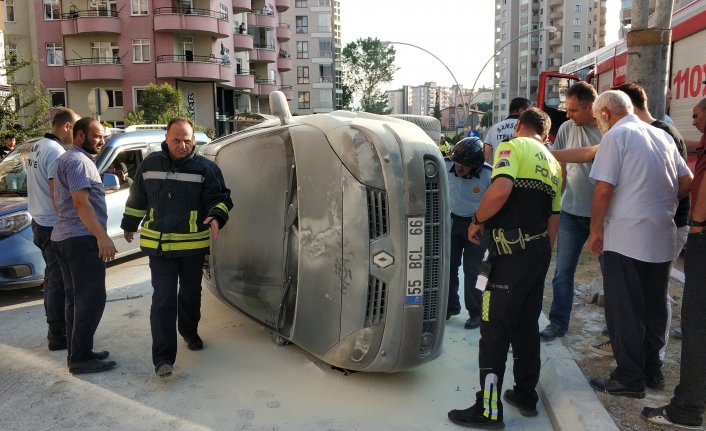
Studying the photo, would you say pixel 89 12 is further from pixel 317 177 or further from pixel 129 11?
pixel 317 177

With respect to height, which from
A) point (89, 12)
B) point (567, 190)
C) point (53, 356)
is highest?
point (89, 12)

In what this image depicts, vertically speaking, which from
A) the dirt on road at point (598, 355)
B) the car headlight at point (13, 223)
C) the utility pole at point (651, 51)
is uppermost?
the utility pole at point (651, 51)

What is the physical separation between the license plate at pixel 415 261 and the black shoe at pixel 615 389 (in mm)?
1223

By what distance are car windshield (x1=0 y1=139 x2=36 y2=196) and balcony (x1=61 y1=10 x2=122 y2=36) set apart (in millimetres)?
35171

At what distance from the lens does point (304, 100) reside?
243ft

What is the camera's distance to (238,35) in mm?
48688

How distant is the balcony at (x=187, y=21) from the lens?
1550 inches

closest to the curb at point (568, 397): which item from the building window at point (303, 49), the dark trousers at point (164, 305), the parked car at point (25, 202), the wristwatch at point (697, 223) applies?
the wristwatch at point (697, 223)

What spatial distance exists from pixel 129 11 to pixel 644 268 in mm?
41864

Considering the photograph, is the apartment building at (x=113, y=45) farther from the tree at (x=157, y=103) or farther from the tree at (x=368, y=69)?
the tree at (x=368, y=69)

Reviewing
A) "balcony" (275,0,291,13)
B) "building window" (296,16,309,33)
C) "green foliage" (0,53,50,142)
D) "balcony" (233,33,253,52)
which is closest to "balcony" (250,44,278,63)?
"balcony" (233,33,253,52)

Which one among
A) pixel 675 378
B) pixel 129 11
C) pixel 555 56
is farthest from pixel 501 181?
pixel 555 56

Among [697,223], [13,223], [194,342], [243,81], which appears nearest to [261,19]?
[243,81]

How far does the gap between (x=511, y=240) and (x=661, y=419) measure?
4.05ft
